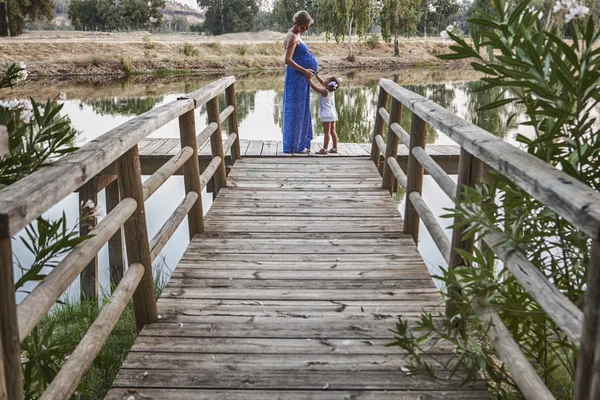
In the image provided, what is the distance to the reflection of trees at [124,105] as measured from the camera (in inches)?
641

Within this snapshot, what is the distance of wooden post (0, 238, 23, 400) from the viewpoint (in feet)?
4.57

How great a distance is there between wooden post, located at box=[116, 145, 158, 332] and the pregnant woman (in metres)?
3.61

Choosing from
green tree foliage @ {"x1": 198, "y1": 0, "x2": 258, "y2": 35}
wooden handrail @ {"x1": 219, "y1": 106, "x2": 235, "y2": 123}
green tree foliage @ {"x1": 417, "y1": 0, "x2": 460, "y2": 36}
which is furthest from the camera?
green tree foliage @ {"x1": 198, "y1": 0, "x2": 258, "y2": 35}

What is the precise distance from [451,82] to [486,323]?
2495 cm

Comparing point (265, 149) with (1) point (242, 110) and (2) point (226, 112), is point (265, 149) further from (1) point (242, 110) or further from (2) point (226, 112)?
(1) point (242, 110)

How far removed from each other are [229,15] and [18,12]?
2585cm

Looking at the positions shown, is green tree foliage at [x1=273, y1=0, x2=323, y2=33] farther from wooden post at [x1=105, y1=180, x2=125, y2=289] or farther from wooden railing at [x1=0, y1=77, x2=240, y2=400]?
wooden railing at [x1=0, y1=77, x2=240, y2=400]

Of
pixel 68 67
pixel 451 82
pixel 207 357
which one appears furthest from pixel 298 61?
pixel 68 67

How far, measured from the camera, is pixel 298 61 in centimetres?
636

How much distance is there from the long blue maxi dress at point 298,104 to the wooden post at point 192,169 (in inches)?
97.7

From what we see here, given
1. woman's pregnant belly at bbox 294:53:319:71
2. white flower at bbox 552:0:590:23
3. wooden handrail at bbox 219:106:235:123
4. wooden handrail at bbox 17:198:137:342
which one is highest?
white flower at bbox 552:0:590:23

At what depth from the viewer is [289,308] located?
297 cm

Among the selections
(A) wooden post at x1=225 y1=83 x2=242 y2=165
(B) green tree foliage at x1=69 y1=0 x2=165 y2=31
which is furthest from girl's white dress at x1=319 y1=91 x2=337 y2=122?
(B) green tree foliage at x1=69 y1=0 x2=165 y2=31

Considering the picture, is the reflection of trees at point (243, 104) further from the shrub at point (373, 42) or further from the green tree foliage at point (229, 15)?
the green tree foliage at point (229, 15)
